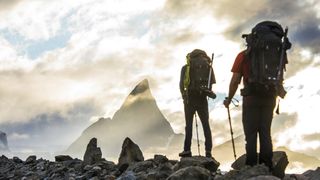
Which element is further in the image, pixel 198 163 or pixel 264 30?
pixel 198 163

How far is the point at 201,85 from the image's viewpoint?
16891 mm

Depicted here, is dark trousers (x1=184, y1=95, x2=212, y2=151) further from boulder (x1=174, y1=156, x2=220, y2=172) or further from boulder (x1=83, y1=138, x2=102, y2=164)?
boulder (x1=83, y1=138, x2=102, y2=164)

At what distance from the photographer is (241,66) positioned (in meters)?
11.8

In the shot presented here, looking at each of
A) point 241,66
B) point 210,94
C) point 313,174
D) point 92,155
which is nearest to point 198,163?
point 241,66

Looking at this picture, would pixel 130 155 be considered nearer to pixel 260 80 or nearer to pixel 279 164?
pixel 279 164

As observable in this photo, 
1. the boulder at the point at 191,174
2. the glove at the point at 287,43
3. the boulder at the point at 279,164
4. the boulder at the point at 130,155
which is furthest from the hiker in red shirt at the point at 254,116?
the boulder at the point at 130,155

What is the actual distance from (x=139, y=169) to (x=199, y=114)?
3.68 m

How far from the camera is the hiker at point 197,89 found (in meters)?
16.9

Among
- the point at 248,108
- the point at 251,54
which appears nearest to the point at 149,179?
the point at 248,108

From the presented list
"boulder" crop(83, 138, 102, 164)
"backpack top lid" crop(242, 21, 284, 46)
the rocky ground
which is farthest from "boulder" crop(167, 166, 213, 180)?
"boulder" crop(83, 138, 102, 164)

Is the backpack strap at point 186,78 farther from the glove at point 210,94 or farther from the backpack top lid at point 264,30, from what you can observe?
the backpack top lid at point 264,30

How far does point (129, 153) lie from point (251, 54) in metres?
6.79

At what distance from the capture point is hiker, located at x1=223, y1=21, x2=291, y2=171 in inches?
450

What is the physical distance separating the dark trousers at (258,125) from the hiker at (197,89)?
189 inches
